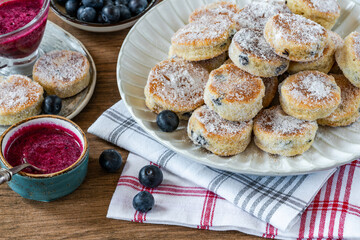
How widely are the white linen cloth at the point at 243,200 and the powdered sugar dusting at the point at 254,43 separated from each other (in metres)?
0.53

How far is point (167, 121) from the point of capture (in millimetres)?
1850

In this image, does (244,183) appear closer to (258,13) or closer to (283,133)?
(283,133)

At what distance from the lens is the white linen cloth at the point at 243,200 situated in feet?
5.85

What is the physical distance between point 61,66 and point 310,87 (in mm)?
1244

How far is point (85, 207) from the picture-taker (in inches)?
74.0

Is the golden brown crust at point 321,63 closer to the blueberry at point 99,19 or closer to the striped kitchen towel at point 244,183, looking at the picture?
the striped kitchen towel at point 244,183

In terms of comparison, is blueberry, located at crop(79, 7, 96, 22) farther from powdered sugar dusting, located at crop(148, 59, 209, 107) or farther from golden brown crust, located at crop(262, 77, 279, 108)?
golden brown crust, located at crop(262, 77, 279, 108)

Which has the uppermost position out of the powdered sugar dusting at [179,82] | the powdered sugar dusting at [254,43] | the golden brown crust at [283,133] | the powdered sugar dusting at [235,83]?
the powdered sugar dusting at [254,43]

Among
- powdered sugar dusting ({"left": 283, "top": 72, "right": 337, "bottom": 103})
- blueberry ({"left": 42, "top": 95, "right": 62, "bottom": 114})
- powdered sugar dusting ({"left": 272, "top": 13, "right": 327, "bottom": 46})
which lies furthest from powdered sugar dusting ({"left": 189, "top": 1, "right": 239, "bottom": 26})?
blueberry ({"left": 42, "top": 95, "right": 62, "bottom": 114})

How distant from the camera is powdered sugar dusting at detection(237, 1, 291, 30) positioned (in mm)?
2031

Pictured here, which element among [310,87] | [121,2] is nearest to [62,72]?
[121,2]

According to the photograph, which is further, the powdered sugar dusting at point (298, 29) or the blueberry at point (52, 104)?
the blueberry at point (52, 104)

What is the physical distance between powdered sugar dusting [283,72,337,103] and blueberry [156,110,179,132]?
1.55 ft

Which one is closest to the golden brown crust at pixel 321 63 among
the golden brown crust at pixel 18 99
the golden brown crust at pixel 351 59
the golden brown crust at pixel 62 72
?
the golden brown crust at pixel 351 59
